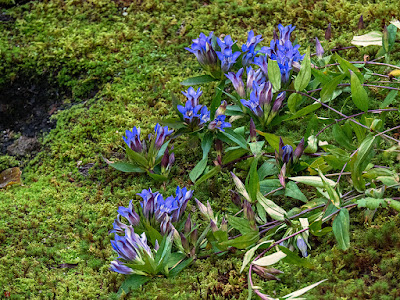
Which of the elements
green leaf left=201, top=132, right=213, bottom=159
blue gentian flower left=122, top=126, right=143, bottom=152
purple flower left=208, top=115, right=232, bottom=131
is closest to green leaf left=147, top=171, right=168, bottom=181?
blue gentian flower left=122, top=126, right=143, bottom=152

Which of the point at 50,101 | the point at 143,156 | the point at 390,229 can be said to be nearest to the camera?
the point at 390,229

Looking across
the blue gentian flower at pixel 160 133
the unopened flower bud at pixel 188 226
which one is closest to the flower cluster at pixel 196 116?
the blue gentian flower at pixel 160 133

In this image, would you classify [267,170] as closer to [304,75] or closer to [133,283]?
[304,75]

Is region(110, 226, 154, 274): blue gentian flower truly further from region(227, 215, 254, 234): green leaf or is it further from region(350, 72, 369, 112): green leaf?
region(350, 72, 369, 112): green leaf

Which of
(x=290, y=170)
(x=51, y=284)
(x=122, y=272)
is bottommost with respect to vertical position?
(x=51, y=284)

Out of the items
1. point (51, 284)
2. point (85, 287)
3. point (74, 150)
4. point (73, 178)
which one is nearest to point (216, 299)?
point (85, 287)

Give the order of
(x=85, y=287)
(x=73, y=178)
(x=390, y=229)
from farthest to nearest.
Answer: (x=73, y=178) → (x=85, y=287) → (x=390, y=229)

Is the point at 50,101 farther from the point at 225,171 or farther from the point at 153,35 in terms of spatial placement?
the point at 225,171

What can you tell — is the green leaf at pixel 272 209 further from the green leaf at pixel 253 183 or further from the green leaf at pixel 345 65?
the green leaf at pixel 345 65
